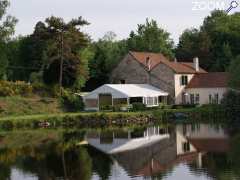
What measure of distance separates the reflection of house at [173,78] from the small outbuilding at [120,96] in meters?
2.02

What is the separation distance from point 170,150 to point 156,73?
31090 mm

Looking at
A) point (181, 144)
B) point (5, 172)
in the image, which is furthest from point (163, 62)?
point (5, 172)

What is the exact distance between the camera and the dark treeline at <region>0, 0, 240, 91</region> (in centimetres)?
5944

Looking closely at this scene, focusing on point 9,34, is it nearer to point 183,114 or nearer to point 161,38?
point 183,114

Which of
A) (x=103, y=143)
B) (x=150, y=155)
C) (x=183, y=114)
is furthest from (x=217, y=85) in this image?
(x=150, y=155)

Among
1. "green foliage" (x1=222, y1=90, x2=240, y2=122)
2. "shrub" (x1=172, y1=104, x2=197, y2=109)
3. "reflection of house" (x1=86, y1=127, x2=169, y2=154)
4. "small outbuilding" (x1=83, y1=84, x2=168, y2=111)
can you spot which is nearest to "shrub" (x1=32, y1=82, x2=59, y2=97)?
"small outbuilding" (x1=83, y1=84, x2=168, y2=111)

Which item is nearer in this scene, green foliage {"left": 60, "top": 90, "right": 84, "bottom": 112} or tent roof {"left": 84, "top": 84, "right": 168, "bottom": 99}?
tent roof {"left": 84, "top": 84, "right": 168, "bottom": 99}

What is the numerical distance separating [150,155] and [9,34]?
30.4 m

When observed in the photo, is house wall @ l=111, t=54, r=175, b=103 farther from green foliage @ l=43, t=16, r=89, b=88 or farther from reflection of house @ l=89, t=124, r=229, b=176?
reflection of house @ l=89, t=124, r=229, b=176

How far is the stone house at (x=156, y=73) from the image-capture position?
6172cm

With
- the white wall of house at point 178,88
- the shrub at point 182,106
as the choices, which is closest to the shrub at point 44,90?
the shrub at point 182,106

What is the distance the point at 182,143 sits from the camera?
115 feet

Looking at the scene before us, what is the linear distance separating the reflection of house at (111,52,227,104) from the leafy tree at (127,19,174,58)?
12.5 m

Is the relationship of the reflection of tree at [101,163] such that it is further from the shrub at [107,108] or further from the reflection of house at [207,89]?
the reflection of house at [207,89]
